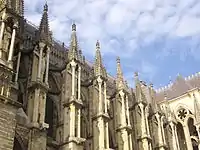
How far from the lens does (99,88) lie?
58.6ft

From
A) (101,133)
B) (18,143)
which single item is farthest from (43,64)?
(101,133)

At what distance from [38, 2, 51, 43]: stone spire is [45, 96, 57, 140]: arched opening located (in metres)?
3.23

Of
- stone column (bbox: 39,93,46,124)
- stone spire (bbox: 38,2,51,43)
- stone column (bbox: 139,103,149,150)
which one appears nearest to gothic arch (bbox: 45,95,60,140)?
stone column (bbox: 39,93,46,124)

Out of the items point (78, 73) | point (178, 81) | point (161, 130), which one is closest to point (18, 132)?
point (78, 73)

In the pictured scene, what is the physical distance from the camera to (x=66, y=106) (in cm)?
1505

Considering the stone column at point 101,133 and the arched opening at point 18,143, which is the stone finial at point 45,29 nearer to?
the stone column at point 101,133

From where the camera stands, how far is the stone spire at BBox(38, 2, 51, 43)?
15.4 m

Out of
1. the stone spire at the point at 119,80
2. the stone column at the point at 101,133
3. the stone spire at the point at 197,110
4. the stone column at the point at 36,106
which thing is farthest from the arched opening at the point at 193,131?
the stone column at the point at 36,106

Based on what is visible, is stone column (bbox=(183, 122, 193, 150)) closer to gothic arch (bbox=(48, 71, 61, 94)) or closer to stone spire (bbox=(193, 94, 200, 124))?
stone spire (bbox=(193, 94, 200, 124))

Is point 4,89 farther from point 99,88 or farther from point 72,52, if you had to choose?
point 99,88

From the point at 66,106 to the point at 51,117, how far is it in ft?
5.54

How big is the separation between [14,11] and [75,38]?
20.6 feet

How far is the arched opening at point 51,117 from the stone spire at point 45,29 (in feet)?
10.6

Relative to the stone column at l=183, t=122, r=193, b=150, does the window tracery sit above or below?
above
